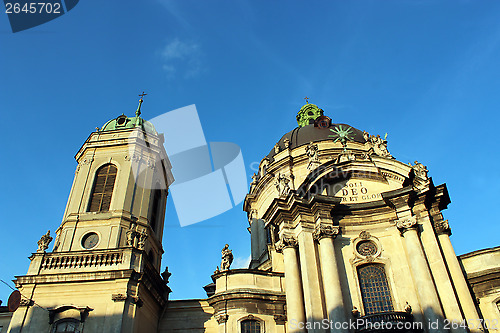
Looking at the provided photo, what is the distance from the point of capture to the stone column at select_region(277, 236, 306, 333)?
18312mm

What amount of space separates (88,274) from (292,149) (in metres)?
18.2

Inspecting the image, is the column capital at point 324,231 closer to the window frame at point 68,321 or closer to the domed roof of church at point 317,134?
the domed roof of church at point 317,134

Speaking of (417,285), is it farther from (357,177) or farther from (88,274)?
(88,274)

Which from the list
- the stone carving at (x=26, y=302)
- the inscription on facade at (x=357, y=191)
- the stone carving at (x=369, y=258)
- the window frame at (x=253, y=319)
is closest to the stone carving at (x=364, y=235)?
the stone carving at (x=369, y=258)

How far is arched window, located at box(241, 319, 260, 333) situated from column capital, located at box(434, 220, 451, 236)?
1057 cm

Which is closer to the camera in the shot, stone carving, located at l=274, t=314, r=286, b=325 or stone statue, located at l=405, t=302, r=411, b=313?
stone statue, located at l=405, t=302, r=411, b=313

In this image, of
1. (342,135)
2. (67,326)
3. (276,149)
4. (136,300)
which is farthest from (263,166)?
(67,326)

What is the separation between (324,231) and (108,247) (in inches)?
490

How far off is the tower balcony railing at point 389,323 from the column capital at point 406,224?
14.3 ft

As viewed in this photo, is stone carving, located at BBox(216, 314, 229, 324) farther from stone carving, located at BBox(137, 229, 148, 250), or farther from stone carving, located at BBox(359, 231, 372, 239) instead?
stone carving, located at BBox(359, 231, 372, 239)

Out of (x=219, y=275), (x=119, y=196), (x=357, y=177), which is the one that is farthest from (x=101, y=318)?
(x=357, y=177)

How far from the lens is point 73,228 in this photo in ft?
77.2

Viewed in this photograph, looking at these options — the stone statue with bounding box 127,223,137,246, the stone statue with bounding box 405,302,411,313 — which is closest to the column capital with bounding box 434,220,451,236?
the stone statue with bounding box 405,302,411,313

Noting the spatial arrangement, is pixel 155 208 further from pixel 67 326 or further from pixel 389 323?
pixel 389 323
